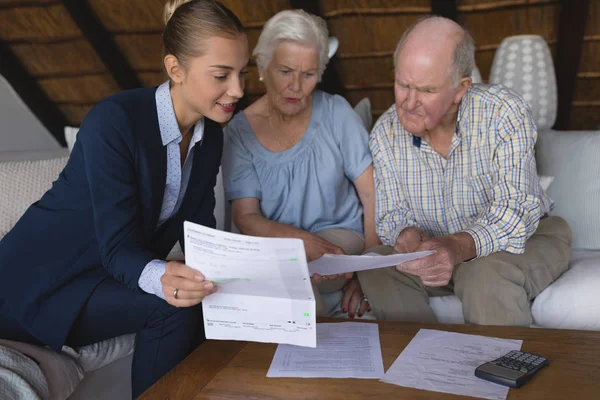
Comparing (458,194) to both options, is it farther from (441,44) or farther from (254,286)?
(254,286)

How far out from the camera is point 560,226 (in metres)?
1.96

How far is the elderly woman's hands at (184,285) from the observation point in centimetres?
120

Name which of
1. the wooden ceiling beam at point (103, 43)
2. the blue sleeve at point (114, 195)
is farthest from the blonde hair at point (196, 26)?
the wooden ceiling beam at point (103, 43)

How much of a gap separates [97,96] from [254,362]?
3950 millimetres

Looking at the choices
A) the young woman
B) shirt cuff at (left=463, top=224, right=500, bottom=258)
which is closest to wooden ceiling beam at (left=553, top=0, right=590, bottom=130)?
shirt cuff at (left=463, top=224, right=500, bottom=258)

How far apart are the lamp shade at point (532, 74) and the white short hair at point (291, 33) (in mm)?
1104

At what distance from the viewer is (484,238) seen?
1685 mm

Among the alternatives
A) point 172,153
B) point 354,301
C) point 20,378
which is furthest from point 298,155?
point 20,378

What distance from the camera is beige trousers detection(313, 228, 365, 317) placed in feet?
6.43

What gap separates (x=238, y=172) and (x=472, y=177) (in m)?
0.81

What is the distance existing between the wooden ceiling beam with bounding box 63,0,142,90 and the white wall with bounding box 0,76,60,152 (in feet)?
2.45

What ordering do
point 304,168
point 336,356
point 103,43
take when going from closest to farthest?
point 336,356, point 304,168, point 103,43

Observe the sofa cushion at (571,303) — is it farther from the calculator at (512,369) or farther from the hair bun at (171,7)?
the hair bun at (171,7)

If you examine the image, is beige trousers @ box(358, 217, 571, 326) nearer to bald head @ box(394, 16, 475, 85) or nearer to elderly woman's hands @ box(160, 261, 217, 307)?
bald head @ box(394, 16, 475, 85)
